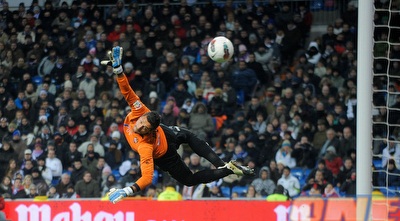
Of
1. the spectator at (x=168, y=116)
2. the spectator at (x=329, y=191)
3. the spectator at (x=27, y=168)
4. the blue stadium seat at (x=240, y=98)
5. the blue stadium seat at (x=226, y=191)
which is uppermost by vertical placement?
the blue stadium seat at (x=240, y=98)

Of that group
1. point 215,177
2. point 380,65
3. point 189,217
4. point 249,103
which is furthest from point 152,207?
point 380,65

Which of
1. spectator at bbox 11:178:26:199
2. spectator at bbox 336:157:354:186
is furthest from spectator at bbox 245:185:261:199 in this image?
spectator at bbox 11:178:26:199

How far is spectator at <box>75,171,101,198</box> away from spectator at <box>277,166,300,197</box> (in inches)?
135

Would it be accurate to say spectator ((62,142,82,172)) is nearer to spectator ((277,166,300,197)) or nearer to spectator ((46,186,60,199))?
spectator ((46,186,60,199))

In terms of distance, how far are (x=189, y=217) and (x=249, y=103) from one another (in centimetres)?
559

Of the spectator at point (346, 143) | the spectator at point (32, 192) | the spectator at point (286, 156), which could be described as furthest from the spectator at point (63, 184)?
the spectator at point (346, 143)

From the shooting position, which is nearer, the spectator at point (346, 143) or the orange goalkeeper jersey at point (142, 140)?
the orange goalkeeper jersey at point (142, 140)

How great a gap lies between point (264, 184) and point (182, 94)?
3.21m

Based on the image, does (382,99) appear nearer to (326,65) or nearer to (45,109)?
(326,65)

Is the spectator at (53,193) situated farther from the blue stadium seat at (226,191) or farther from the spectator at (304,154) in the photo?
the spectator at (304,154)

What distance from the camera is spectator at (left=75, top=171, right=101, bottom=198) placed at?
55.7 feet

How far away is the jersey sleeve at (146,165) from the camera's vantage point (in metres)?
10.7

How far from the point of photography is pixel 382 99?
1778 cm

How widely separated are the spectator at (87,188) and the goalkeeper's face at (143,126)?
6.42 m
